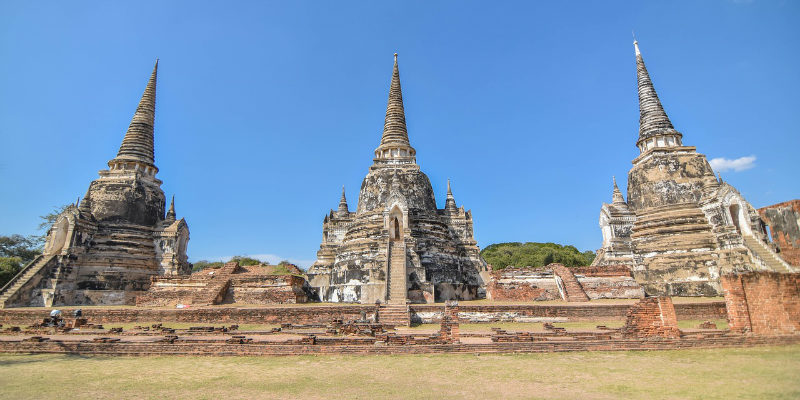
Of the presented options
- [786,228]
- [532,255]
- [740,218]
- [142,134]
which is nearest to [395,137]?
[142,134]

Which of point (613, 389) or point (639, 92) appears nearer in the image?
point (613, 389)

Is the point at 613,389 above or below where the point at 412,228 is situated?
below

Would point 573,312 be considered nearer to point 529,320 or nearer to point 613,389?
point 529,320

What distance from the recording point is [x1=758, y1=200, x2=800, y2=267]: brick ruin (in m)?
17.0

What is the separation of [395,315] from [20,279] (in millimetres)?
18457

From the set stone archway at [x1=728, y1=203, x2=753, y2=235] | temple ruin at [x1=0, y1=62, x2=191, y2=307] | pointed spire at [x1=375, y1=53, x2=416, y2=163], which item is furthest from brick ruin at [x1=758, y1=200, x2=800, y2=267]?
temple ruin at [x1=0, y1=62, x2=191, y2=307]

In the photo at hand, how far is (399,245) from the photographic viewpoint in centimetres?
1877

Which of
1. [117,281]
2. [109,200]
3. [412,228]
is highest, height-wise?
[109,200]

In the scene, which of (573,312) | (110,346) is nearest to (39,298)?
(110,346)

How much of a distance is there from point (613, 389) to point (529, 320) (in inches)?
334

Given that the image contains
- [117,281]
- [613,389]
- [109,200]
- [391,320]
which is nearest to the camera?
[613,389]

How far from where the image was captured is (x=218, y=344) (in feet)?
30.2

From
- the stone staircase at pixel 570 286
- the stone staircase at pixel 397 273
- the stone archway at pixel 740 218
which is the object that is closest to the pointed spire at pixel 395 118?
the stone staircase at pixel 397 273

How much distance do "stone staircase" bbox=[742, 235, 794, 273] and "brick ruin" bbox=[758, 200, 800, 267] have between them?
0.80m
